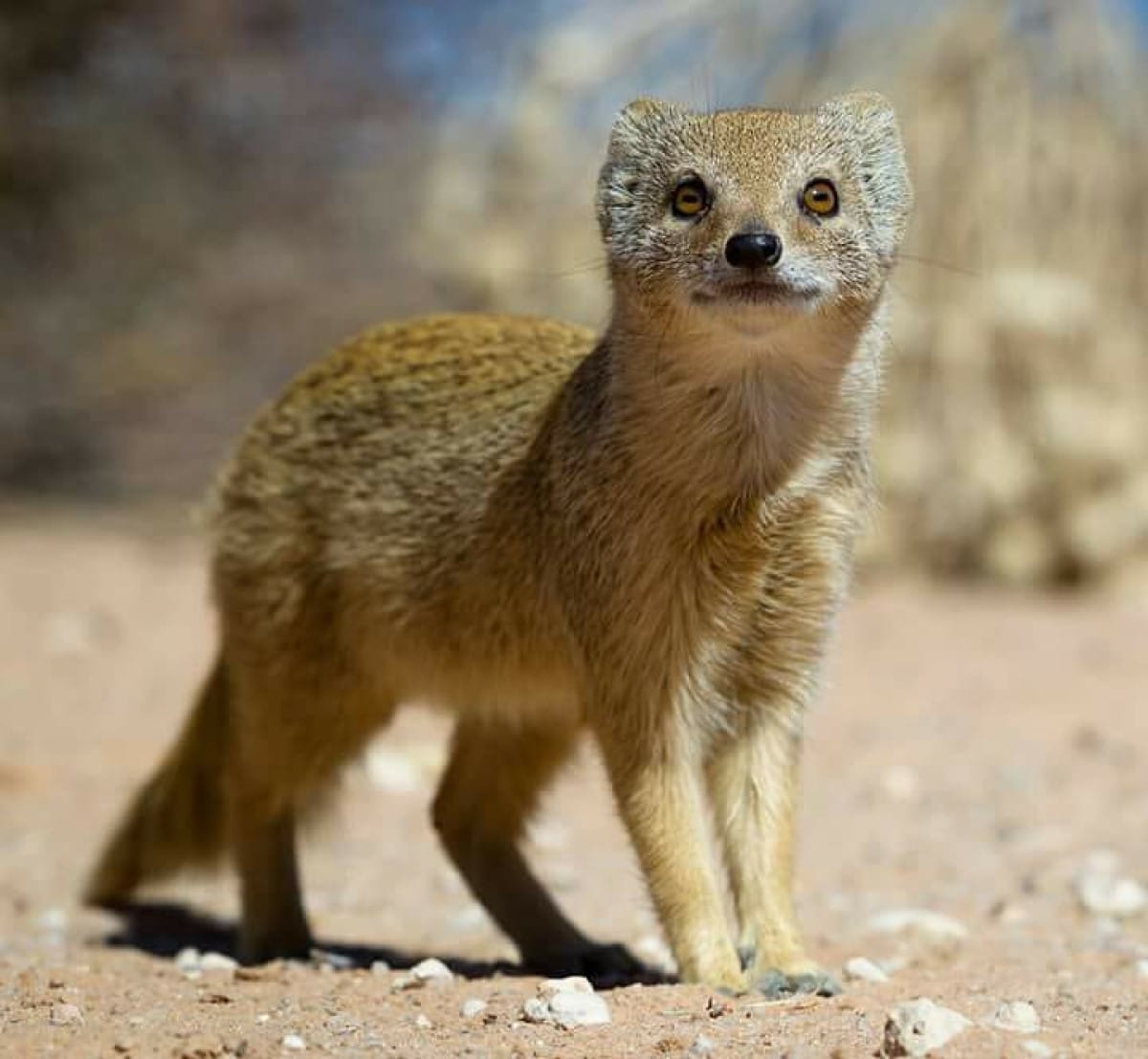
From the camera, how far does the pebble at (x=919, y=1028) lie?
2.77 m

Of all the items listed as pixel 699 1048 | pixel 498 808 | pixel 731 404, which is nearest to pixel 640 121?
pixel 731 404

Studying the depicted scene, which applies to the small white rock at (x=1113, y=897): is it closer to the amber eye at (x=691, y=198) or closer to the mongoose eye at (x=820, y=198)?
the mongoose eye at (x=820, y=198)

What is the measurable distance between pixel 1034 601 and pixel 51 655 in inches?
182

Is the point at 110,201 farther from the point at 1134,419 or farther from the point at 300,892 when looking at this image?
the point at 300,892

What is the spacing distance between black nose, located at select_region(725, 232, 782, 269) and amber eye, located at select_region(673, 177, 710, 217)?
268 mm

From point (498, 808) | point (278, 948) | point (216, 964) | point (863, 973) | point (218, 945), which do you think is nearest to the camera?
point (863, 973)

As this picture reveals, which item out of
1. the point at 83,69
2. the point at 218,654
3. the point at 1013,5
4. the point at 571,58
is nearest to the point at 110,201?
the point at 83,69

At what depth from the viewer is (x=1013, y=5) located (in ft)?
31.0

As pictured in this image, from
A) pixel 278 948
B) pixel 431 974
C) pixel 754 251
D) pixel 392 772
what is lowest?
pixel 392 772

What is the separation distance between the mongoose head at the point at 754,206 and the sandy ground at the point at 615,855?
1.26 m

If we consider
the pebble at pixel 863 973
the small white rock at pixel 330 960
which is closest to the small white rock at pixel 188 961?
the small white rock at pixel 330 960

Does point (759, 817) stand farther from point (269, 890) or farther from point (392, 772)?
point (392, 772)

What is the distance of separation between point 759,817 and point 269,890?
1.35 m

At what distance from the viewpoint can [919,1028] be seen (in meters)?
2.79
